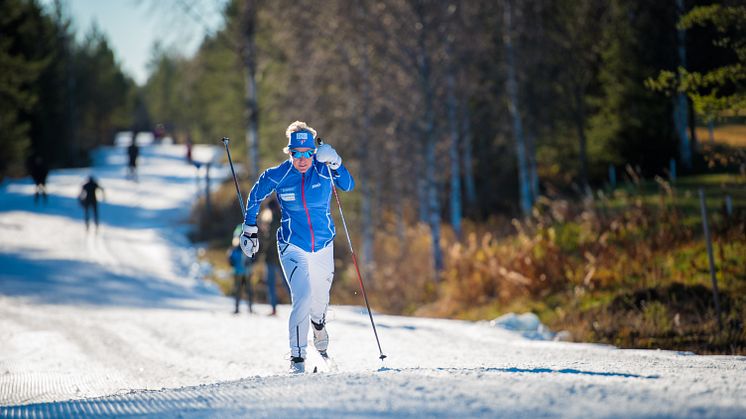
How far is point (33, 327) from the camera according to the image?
12055 mm

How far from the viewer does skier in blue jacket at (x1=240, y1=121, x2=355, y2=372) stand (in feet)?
22.3

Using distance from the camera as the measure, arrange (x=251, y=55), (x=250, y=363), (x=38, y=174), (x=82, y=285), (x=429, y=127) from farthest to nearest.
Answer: (x=38, y=174)
(x=251, y=55)
(x=82, y=285)
(x=429, y=127)
(x=250, y=363)

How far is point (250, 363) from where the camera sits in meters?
8.52

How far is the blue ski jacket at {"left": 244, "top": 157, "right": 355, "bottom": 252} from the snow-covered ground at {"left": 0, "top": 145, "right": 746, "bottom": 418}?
998 millimetres

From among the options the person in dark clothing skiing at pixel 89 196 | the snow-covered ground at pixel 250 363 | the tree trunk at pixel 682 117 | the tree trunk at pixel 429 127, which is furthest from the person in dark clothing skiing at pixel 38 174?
the tree trunk at pixel 682 117

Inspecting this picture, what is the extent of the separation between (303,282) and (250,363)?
2.20 metres

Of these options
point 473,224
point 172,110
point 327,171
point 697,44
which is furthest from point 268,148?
point 172,110

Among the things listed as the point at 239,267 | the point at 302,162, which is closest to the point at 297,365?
the point at 302,162

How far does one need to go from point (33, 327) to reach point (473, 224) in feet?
49.0

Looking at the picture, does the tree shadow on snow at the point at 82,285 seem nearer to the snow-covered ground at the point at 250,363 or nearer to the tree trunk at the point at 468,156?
the snow-covered ground at the point at 250,363

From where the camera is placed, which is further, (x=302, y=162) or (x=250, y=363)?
(x=250, y=363)

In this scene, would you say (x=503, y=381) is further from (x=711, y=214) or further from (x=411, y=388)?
(x=711, y=214)

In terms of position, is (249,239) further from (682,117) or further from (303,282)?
(682,117)

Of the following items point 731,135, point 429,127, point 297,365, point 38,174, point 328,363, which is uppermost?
point 429,127
